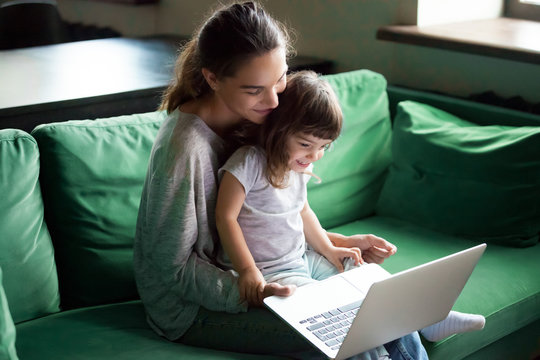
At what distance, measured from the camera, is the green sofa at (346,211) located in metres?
1.61

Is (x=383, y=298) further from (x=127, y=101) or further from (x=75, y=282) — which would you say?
(x=127, y=101)

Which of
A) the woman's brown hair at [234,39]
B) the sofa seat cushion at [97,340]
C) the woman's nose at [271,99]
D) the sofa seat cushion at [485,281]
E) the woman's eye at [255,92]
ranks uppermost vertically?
the woman's brown hair at [234,39]

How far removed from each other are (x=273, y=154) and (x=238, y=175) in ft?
0.29

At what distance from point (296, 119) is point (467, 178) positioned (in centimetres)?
77

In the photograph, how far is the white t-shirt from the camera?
1569 mm

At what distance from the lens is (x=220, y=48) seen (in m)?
1.49

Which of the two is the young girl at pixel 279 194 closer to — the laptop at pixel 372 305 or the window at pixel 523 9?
the laptop at pixel 372 305

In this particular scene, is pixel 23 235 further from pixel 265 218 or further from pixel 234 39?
pixel 234 39

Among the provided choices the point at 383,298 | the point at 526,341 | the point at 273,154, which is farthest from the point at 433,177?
the point at 383,298

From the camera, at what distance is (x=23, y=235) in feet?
5.32

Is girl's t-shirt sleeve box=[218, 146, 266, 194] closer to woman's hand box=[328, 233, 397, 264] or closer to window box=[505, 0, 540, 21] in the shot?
woman's hand box=[328, 233, 397, 264]

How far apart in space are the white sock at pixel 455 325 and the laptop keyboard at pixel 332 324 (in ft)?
0.75

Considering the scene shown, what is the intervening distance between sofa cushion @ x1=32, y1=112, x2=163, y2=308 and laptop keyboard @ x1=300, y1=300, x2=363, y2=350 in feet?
1.82

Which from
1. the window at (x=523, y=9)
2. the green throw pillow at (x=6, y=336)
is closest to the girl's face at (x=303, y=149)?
the green throw pillow at (x=6, y=336)
